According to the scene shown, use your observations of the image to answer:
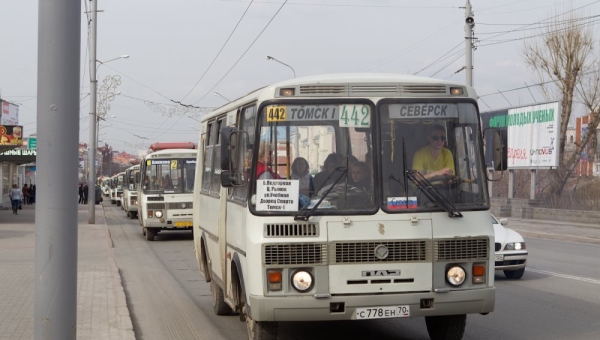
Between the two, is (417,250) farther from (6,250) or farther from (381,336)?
(6,250)

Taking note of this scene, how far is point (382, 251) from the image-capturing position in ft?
24.2

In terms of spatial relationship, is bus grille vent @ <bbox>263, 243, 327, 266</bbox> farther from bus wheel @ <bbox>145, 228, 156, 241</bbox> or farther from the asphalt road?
bus wheel @ <bbox>145, 228, 156, 241</bbox>

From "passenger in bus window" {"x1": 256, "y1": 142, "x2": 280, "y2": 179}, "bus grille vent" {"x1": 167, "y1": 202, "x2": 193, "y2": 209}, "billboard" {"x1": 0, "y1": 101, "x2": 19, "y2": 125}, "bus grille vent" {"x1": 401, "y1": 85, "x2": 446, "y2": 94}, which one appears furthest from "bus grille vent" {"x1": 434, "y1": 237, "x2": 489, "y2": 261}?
"billboard" {"x1": 0, "y1": 101, "x2": 19, "y2": 125}

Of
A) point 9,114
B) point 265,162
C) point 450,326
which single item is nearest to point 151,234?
point 450,326

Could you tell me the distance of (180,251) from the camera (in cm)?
2262

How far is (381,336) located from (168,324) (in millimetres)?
2863

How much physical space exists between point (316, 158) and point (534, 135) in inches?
1435

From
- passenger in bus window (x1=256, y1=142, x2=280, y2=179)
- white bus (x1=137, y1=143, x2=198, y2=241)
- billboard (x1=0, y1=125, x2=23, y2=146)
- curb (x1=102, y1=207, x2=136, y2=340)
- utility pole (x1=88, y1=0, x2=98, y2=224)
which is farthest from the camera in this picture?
billboard (x1=0, y1=125, x2=23, y2=146)

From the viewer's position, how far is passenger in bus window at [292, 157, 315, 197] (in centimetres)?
743

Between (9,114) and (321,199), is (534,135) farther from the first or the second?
(9,114)

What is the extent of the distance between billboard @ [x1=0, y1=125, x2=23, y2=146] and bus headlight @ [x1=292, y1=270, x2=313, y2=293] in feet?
96.2

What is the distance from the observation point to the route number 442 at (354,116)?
758cm

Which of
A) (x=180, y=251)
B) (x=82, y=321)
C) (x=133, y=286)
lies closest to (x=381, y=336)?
(x=82, y=321)

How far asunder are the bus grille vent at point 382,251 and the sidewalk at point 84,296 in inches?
116
